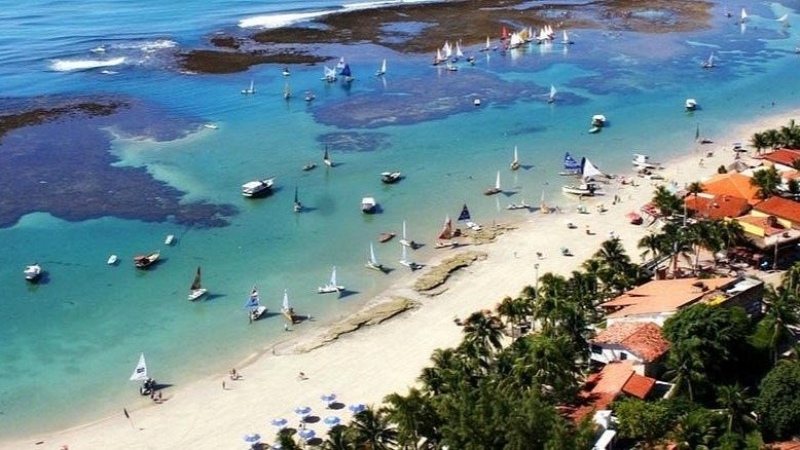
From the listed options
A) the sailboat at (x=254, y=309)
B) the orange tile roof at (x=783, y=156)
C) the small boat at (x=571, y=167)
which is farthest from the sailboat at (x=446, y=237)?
the orange tile roof at (x=783, y=156)

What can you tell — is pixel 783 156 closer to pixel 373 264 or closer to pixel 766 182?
pixel 766 182

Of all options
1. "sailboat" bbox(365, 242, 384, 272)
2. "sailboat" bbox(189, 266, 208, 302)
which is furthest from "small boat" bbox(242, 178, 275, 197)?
"sailboat" bbox(365, 242, 384, 272)

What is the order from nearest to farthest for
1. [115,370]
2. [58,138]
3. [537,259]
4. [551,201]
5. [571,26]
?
1. [115,370]
2. [537,259]
3. [551,201]
4. [58,138]
5. [571,26]

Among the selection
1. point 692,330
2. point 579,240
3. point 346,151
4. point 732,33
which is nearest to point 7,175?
point 346,151

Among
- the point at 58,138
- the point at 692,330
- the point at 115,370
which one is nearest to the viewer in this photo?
the point at 692,330

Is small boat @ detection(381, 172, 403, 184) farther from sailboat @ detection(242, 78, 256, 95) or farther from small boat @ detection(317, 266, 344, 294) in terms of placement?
sailboat @ detection(242, 78, 256, 95)

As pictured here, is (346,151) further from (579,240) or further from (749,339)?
(749,339)
